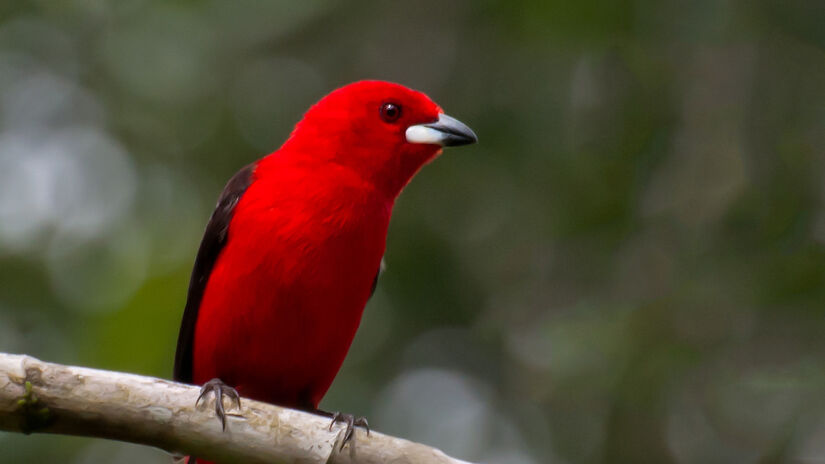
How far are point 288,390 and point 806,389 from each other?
2.41 m

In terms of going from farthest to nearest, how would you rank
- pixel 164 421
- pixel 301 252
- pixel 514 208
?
pixel 514 208 → pixel 301 252 → pixel 164 421

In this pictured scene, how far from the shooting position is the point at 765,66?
5898mm

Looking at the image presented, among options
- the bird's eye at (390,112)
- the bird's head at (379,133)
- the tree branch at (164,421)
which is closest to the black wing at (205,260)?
the bird's head at (379,133)

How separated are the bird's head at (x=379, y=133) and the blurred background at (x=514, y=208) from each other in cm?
A: 138

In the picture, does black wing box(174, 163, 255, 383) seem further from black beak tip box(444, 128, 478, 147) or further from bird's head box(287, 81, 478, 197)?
black beak tip box(444, 128, 478, 147)

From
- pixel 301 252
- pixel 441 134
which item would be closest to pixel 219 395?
pixel 301 252

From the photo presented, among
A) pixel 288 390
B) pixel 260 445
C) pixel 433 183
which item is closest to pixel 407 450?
pixel 260 445

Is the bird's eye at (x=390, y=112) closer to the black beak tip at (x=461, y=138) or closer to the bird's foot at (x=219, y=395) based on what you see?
the black beak tip at (x=461, y=138)

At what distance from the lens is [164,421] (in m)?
2.92

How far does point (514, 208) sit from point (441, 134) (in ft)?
7.73

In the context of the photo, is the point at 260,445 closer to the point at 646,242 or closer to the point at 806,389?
the point at 806,389

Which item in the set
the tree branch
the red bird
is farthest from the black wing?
the tree branch

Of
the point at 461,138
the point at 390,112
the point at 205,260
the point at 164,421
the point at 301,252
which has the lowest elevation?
the point at 164,421

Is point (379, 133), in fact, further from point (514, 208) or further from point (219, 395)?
point (514, 208)
